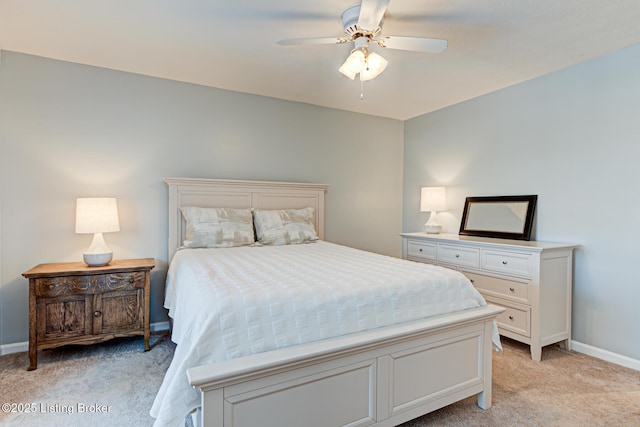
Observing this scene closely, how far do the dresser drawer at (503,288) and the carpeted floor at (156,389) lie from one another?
0.45 metres

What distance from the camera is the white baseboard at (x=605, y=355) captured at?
7.87 ft

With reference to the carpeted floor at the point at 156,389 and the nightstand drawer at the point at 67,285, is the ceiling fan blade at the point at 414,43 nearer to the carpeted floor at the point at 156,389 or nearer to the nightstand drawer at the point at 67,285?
the carpeted floor at the point at 156,389

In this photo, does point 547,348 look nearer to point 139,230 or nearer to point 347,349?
point 347,349

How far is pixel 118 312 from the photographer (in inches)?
100

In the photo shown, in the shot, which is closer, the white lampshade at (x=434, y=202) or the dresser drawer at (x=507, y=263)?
the dresser drawer at (x=507, y=263)

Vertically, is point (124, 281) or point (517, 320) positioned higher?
point (124, 281)

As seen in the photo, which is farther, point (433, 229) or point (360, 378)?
point (433, 229)

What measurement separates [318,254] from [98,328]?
178 centimetres

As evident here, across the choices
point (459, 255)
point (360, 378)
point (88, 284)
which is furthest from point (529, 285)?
point (88, 284)

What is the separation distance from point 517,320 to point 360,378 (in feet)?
6.16

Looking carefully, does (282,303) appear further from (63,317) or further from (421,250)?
(421,250)

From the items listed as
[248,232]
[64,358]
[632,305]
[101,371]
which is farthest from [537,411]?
[64,358]

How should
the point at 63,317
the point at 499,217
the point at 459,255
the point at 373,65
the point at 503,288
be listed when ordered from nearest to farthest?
1. the point at 373,65
2. the point at 63,317
3. the point at 503,288
4. the point at 459,255
5. the point at 499,217

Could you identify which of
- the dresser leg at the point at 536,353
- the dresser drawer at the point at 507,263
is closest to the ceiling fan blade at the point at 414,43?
the dresser drawer at the point at 507,263
